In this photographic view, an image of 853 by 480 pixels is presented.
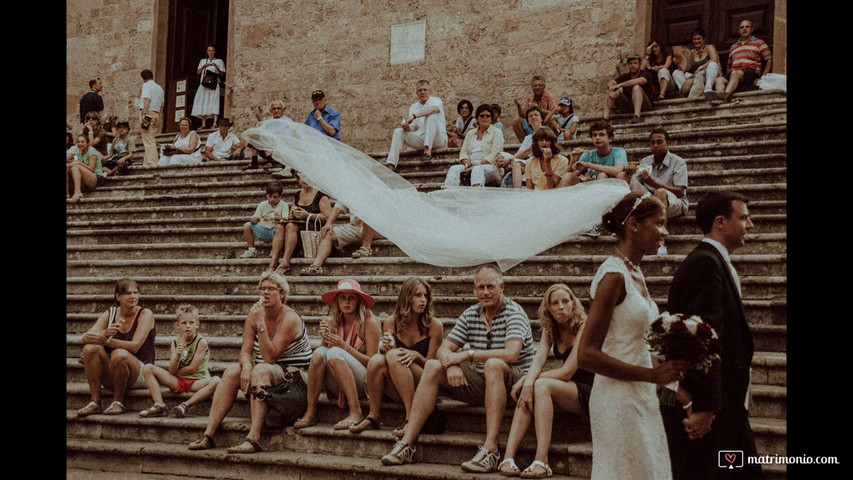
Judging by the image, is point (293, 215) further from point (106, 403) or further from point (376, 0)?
point (376, 0)

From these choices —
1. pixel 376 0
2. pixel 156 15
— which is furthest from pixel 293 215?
pixel 156 15

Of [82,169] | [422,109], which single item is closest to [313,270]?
[422,109]

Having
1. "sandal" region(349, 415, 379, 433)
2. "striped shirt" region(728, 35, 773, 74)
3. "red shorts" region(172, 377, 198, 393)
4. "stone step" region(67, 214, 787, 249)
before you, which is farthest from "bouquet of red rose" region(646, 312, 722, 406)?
"striped shirt" region(728, 35, 773, 74)

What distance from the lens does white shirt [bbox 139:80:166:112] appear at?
18.4 m

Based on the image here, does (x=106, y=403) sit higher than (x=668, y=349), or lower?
lower

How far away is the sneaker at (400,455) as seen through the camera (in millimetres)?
6387

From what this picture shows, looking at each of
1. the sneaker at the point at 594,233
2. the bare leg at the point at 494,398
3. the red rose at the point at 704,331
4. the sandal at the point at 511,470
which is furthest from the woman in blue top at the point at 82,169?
the red rose at the point at 704,331

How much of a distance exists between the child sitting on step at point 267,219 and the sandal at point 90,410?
290cm

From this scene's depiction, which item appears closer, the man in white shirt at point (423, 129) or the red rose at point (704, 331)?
the red rose at point (704, 331)

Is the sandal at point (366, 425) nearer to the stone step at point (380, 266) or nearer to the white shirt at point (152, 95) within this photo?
the stone step at point (380, 266)

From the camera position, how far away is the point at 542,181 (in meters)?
9.59

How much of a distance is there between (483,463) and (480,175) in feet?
14.8

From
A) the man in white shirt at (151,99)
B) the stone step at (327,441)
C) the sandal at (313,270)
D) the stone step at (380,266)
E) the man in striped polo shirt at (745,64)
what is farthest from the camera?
the man in white shirt at (151,99)
